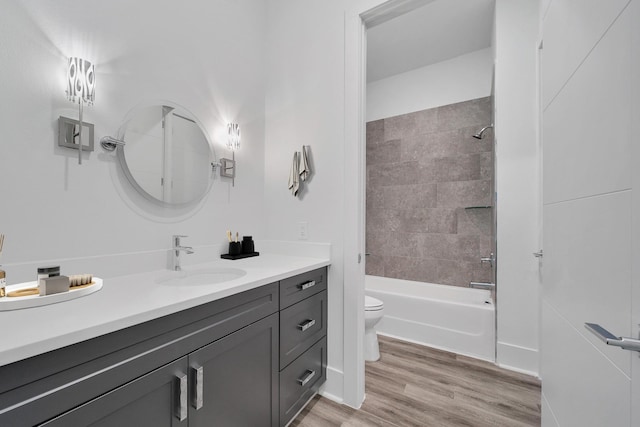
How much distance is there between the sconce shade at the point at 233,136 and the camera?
1734 millimetres

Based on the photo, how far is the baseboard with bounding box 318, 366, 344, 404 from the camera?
1570mm

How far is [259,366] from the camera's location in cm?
112

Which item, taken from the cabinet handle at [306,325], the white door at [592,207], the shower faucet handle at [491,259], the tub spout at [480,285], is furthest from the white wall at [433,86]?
the cabinet handle at [306,325]

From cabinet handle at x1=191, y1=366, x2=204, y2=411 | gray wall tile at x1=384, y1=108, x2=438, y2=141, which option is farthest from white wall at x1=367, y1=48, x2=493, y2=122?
cabinet handle at x1=191, y1=366, x2=204, y2=411

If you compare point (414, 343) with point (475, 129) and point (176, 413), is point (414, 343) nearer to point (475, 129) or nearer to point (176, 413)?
point (176, 413)

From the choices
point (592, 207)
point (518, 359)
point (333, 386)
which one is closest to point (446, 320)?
point (518, 359)

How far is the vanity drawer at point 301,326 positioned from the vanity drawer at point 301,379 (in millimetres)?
49

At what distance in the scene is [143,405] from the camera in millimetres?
732

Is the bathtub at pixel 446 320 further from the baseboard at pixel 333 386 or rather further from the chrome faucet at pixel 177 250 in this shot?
the chrome faucet at pixel 177 250

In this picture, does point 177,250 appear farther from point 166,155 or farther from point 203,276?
point 166,155

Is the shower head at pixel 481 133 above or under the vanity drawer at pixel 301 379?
above

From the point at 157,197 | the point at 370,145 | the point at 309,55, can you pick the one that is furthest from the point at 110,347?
the point at 370,145

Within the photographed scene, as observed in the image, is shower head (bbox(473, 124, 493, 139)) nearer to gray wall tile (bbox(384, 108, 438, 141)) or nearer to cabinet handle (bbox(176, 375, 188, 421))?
gray wall tile (bbox(384, 108, 438, 141))

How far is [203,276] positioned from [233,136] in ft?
3.11
